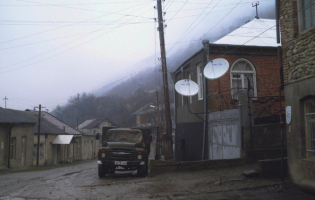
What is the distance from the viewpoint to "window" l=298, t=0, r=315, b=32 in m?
8.08

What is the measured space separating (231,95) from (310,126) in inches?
262

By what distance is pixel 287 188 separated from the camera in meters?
8.05

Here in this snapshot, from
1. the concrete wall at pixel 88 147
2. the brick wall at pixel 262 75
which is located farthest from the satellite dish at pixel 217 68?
the concrete wall at pixel 88 147

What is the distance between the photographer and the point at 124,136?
1477 cm

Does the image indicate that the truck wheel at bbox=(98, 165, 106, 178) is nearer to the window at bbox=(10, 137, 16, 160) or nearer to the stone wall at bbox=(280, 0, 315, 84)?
the stone wall at bbox=(280, 0, 315, 84)

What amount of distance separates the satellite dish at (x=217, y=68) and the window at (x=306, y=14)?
469cm

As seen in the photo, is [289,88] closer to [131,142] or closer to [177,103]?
[131,142]

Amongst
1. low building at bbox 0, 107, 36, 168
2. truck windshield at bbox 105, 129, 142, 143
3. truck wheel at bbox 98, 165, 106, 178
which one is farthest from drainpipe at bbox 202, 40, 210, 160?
low building at bbox 0, 107, 36, 168

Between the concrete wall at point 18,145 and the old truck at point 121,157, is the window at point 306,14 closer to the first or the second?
the old truck at point 121,157

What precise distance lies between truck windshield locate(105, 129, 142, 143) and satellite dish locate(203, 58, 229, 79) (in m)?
4.53

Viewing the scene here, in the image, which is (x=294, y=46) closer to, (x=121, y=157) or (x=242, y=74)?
(x=242, y=74)

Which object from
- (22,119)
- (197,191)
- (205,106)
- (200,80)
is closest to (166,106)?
(205,106)

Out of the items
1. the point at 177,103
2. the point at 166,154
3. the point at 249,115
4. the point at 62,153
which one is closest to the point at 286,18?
the point at 249,115

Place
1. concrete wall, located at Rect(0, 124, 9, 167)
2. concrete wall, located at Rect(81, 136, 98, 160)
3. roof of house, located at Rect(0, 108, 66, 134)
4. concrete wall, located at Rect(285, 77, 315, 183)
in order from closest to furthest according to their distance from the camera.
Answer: concrete wall, located at Rect(285, 77, 315, 183), concrete wall, located at Rect(0, 124, 9, 167), roof of house, located at Rect(0, 108, 66, 134), concrete wall, located at Rect(81, 136, 98, 160)
